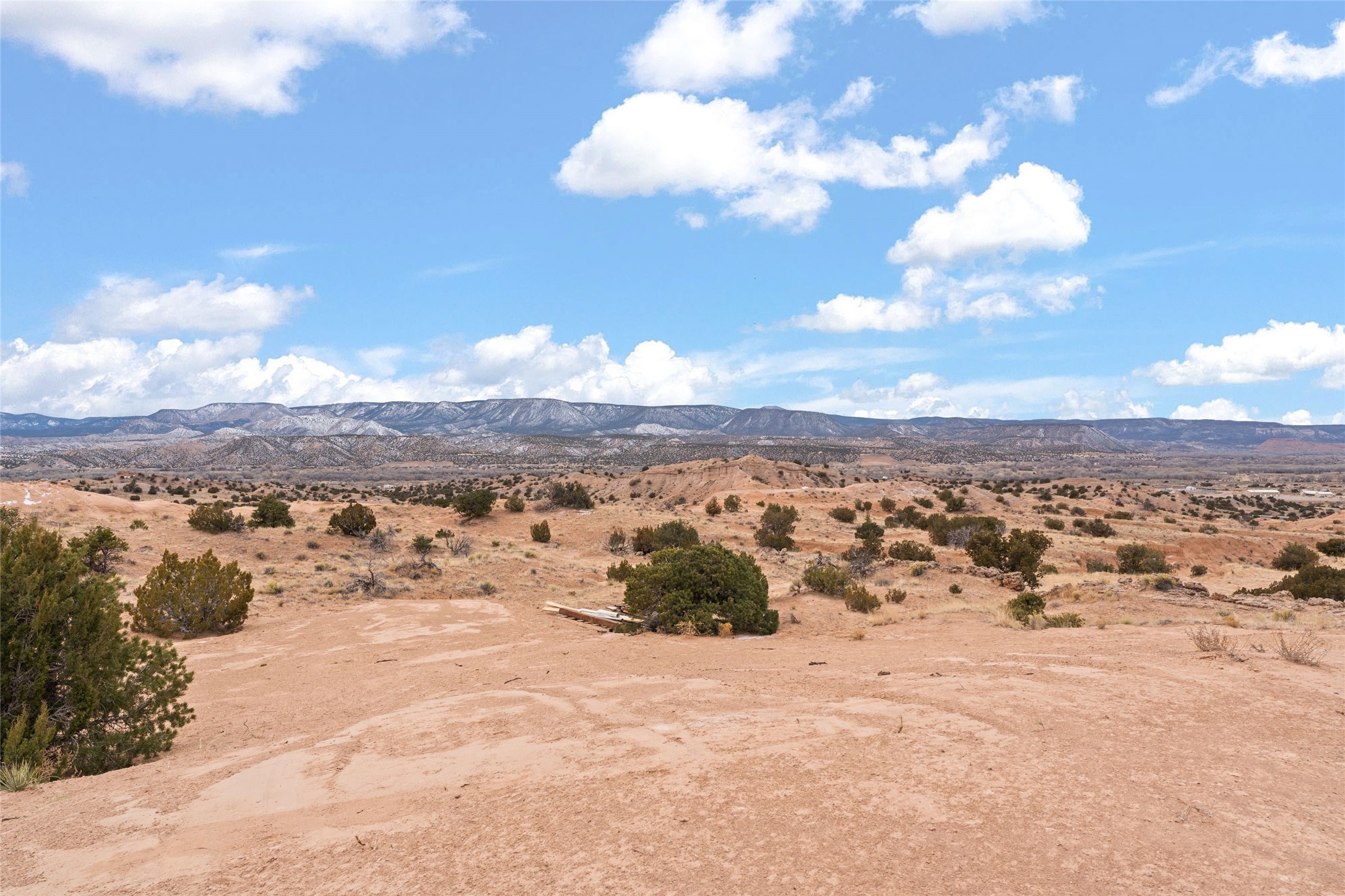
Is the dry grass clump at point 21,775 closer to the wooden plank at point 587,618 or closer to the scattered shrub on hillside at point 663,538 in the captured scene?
the wooden plank at point 587,618

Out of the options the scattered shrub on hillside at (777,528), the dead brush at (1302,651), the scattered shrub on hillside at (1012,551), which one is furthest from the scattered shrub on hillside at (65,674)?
the scattered shrub on hillside at (777,528)

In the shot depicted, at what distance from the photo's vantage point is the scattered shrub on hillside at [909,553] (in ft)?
94.3

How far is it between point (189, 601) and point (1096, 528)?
41.5 meters

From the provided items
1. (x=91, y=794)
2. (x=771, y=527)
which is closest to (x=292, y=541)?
(x=771, y=527)

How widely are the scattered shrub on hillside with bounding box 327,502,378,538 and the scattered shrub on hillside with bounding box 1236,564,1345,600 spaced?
31.3 metres

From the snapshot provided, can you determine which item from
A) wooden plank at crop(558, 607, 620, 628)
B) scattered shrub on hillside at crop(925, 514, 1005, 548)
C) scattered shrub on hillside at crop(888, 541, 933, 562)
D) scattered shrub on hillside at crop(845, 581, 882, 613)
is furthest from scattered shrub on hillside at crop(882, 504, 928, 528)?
wooden plank at crop(558, 607, 620, 628)

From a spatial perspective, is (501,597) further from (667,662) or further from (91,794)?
(91,794)

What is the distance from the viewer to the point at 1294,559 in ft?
95.8

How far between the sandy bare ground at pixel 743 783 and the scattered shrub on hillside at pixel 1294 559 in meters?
22.2

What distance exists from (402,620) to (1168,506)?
198ft

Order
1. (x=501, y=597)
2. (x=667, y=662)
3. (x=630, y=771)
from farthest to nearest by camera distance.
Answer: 1. (x=501, y=597)
2. (x=667, y=662)
3. (x=630, y=771)

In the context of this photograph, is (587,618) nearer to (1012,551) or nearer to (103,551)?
(103,551)

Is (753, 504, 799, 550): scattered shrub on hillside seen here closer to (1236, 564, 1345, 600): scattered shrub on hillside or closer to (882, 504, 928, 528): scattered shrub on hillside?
(882, 504, 928, 528): scattered shrub on hillside

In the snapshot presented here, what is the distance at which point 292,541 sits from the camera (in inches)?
1126
